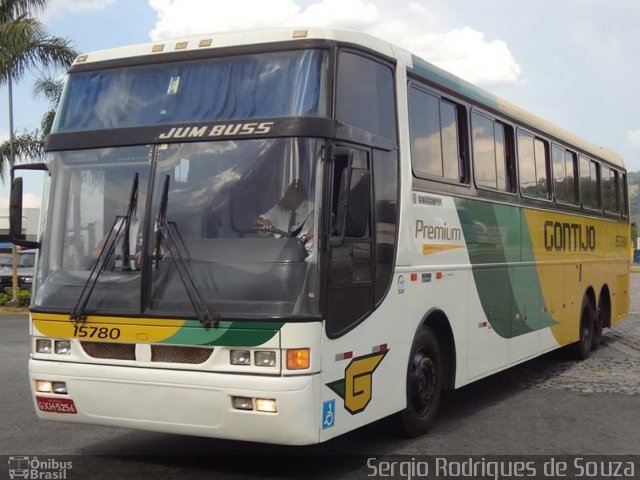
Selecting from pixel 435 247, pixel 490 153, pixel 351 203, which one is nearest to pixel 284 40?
pixel 351 203

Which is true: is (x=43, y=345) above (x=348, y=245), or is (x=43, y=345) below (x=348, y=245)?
below

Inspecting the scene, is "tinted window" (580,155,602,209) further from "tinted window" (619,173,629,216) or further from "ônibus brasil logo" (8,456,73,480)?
"ônibus brasil logo" (8,456,73,480)

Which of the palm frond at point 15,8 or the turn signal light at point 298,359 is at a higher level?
the palm frond at point 15,8

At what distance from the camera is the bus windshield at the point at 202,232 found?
5629 mm

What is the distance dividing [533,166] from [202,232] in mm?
5758

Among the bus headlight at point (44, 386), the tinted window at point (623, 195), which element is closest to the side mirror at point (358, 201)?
the bus headlight at point (44, 386)

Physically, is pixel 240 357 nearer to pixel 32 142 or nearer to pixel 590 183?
pixel 590 183

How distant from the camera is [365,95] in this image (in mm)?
6434

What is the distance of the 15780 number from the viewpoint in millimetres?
5926

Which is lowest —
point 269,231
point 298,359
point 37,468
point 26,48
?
point 37,468

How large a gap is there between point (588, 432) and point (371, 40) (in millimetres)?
4057

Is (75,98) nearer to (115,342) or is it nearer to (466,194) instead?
(115,342)

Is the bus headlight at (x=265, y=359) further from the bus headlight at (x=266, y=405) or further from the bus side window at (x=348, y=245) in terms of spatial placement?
the bus side window at (x=348, y=245)

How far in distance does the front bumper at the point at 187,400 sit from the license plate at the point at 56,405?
0.11 feet
